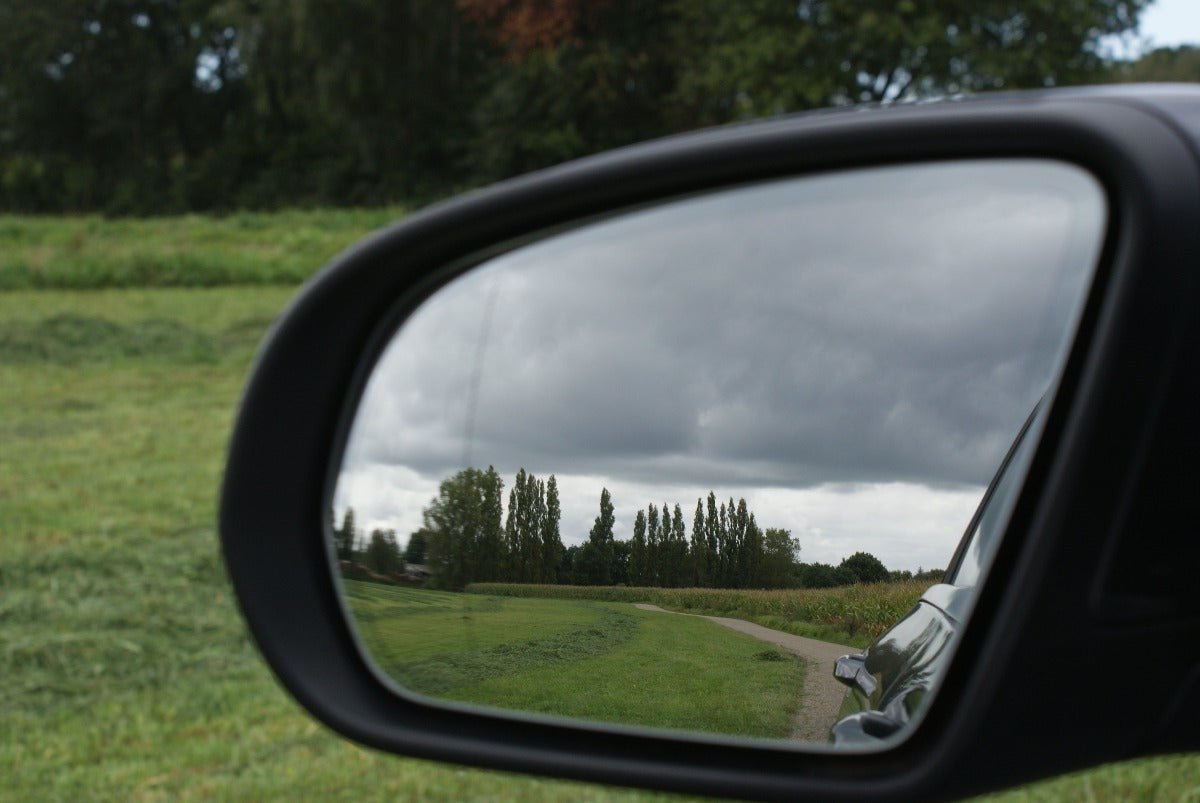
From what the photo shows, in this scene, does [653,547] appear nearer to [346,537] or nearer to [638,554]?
[638,554]

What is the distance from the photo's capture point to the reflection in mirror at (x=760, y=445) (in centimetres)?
93

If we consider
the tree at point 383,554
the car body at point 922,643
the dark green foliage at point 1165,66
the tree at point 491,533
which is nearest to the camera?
the car body at point 922,643

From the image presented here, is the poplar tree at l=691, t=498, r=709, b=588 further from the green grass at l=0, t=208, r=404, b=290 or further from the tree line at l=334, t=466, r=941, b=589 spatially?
the green grass at l=0, t=208, r=404, b=290

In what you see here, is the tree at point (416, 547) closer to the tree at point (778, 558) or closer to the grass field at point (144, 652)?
the tree at point (778, 558)

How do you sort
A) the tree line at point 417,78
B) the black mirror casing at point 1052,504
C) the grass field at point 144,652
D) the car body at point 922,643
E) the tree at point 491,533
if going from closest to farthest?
the black mirror casing at point 1052,504 < the car body at point 922,643 < the tree at point 491,533 < the grass field at point 144,652 < the tree line at point 417,78

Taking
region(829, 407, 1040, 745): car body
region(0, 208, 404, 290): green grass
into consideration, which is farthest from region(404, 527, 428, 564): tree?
region(0, 208, 404, 290): green grass

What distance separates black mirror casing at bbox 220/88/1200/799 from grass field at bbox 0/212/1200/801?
1875mm

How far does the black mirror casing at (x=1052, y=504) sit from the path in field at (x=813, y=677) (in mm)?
22

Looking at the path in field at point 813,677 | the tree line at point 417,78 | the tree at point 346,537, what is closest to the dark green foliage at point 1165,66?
the tree line at point 417,78

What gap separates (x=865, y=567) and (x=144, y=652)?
155 inches

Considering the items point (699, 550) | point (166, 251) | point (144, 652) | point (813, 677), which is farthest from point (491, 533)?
point (166, 251)

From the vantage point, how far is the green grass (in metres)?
16.5

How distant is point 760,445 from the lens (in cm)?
100

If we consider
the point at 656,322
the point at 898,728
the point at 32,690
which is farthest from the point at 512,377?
the point at 32,690
